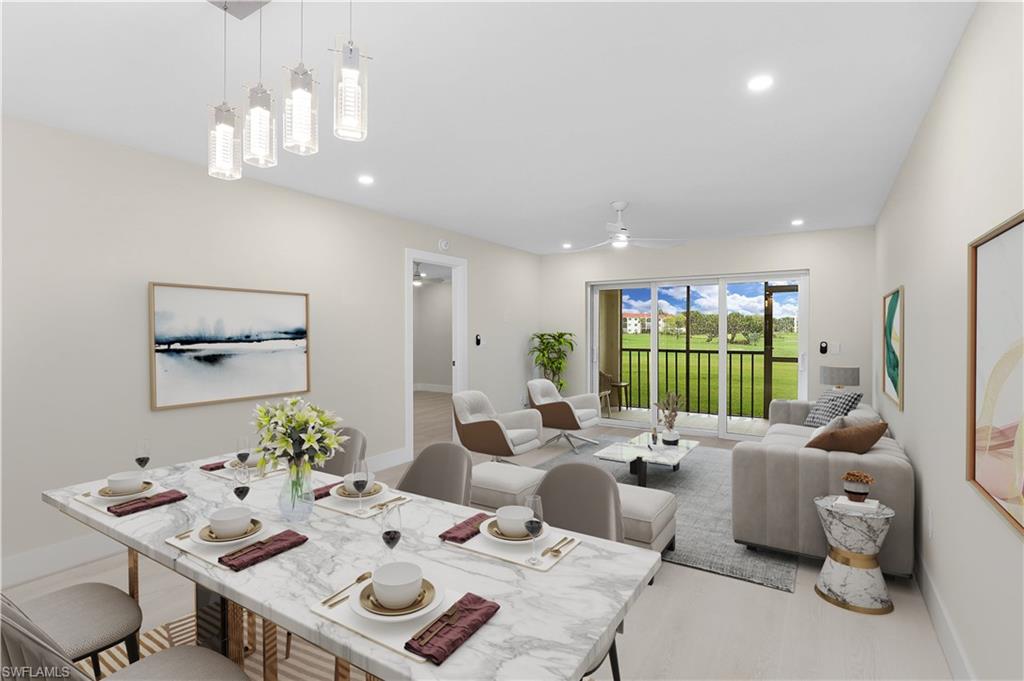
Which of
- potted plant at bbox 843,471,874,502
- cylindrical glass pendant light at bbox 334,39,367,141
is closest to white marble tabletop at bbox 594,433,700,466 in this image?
potted plant at bbox 843,471,874,502

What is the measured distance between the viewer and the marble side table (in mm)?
2533

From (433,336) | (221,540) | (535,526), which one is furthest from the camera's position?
(433,336)

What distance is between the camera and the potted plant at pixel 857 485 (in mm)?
2680

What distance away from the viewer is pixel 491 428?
477cm

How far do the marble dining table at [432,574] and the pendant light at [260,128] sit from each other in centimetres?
129

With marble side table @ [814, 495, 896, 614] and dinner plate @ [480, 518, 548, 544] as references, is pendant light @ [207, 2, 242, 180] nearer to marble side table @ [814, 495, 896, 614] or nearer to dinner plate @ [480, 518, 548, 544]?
dinner plate @ [480, 518, 548, 544]

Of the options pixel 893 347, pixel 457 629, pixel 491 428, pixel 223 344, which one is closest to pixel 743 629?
Result: pixel 457 629

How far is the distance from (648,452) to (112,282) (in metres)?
4.16

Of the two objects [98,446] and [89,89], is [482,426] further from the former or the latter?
[89,89]

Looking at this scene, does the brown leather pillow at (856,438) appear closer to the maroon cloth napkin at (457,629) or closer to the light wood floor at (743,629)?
the light wood floor at (743,629)

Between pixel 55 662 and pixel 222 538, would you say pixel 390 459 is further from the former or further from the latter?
pixel 55 662

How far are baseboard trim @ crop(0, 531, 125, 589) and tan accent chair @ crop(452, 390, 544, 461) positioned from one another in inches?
108

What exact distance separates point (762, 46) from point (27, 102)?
3687mm

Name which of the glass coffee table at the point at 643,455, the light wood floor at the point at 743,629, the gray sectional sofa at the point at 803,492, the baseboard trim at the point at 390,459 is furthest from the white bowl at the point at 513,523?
the baseboard trim at the point at 390,459
